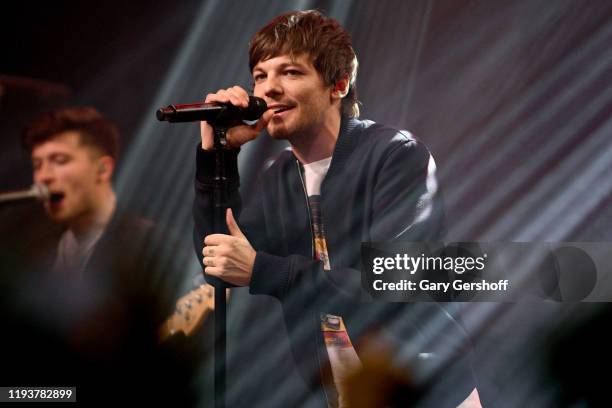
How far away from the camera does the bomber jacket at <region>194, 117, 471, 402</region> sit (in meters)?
1.95

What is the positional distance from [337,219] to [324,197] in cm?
8

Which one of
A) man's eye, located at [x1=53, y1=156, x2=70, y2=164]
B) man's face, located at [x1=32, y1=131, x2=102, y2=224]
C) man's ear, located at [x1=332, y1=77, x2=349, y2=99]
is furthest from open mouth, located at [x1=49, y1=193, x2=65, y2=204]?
man's ear, located at [x1=332, y1=77, x2=349, y2=99]

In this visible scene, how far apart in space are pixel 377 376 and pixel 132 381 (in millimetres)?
852

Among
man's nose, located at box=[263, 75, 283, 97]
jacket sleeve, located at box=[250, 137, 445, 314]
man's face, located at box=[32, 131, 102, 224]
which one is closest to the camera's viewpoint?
jacket sleeve, located at box=[250, 137, 445, 314]

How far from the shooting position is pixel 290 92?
6.84 feet

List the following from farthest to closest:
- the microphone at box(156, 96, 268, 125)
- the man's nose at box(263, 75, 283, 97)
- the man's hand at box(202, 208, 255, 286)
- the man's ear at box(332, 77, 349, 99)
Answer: the man's ear at box(332, 77, 349, 99) → the man's nose at box(263, 75, 283, 97) → the man's hand at box(202, 208, 255, 286) → the microphone at box(156, 96, 268, 125)

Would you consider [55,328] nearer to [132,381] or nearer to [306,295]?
[132,381]

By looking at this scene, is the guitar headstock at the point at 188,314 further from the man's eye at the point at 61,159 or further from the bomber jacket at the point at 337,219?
the man's eye at the point at 61,159

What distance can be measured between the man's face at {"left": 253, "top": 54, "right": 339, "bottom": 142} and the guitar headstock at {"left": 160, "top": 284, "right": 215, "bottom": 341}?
60cm

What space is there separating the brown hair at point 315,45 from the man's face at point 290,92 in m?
0.03

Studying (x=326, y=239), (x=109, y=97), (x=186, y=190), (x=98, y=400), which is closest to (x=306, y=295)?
(x=326, y=239)

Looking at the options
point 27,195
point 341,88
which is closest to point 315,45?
point 341,88

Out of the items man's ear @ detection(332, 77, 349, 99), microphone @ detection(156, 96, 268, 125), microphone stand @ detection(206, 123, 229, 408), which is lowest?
microphone stand @ detection(206, 123, 229, 408)

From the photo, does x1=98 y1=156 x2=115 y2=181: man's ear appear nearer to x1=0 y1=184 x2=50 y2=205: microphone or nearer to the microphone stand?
x1=0 y1=184 x2=50 y2=205: microphone
